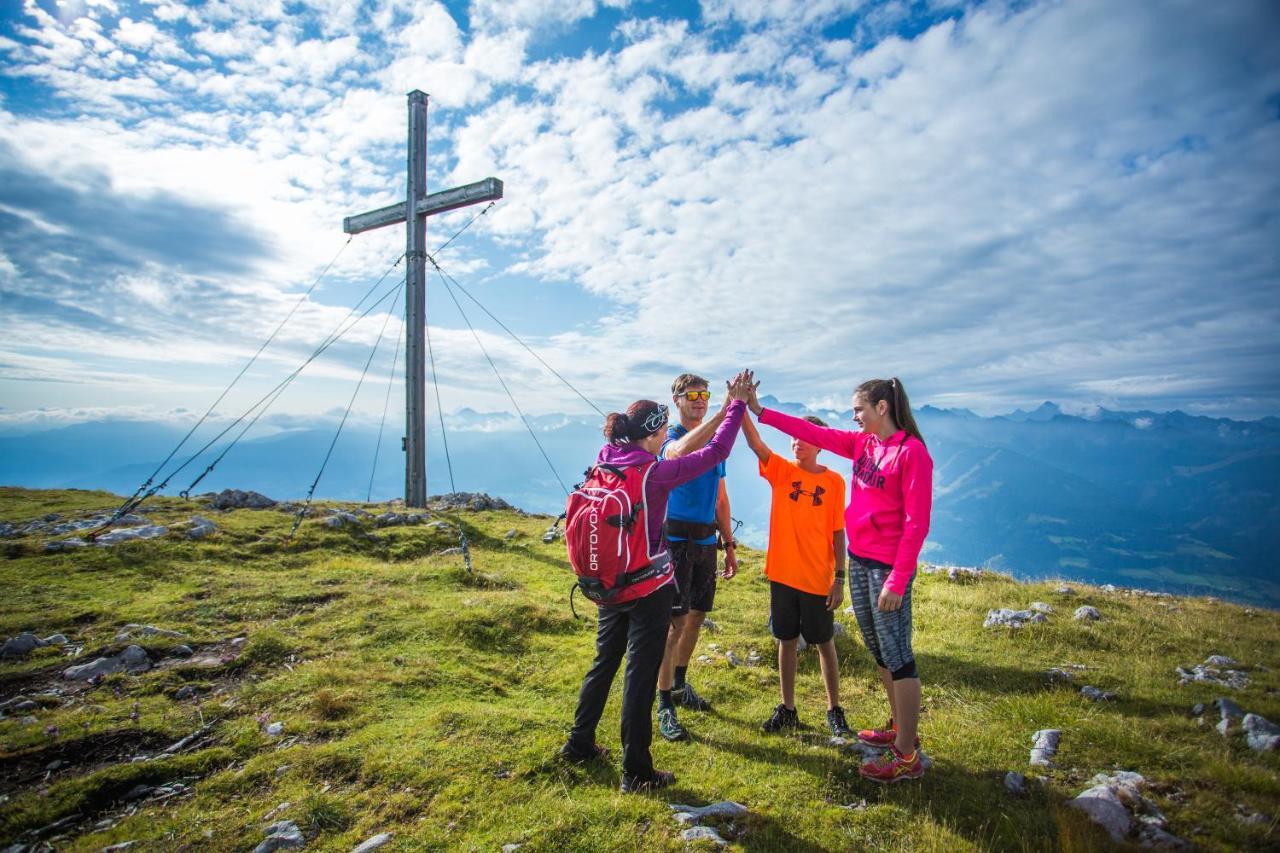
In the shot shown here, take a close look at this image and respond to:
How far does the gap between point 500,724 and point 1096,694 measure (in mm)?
6418

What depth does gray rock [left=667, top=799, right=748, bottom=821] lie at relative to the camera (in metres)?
4.09

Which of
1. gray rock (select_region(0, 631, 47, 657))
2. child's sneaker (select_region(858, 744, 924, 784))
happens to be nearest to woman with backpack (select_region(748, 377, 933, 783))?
child's sneaker (select_region(858, 744, 924, 784))

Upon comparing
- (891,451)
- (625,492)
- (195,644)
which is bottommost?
(195,644)

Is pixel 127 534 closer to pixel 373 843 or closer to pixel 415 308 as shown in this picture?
pixel 415 308

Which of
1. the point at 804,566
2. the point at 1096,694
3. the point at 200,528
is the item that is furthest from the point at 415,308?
the point at 1096,694

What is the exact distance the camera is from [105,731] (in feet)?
16.3

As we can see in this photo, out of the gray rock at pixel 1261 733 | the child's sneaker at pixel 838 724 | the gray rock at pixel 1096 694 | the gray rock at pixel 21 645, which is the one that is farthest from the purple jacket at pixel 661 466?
the gray rock at pixel 21 645

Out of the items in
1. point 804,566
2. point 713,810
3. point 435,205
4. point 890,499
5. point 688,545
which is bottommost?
point 713,810

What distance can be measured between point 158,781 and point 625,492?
456 cm

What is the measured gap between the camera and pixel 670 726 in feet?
17.9

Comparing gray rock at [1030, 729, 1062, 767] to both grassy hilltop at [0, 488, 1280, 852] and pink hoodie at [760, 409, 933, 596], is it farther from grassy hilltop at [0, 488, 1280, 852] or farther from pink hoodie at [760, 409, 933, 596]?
pink hoodie at [760, 409, 933, 596]

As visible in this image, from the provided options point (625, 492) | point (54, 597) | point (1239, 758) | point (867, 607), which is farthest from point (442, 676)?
point (1239, 758)

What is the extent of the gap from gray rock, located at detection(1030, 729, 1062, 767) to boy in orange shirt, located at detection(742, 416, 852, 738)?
1.56m

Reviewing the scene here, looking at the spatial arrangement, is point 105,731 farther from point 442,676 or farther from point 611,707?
point 611,707
